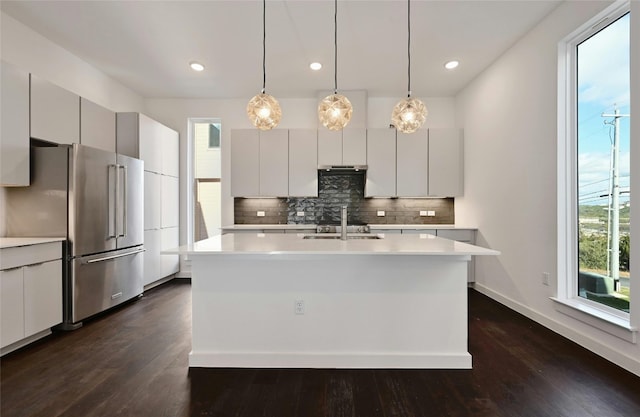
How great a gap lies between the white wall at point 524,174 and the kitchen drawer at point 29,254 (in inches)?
179

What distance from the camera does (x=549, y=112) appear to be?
298 cm

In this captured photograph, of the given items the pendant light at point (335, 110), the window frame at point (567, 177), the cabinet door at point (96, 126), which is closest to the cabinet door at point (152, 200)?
the cabinet door at point (96, 126)

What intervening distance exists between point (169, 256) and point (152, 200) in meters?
0.92

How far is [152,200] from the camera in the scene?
14.5 ft

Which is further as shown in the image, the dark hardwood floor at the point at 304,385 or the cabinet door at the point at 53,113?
the cabinet door at the point at 53,113

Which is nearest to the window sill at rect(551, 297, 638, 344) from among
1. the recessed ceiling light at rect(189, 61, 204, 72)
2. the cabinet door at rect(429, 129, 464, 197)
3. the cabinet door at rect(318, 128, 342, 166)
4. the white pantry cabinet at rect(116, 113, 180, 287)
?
the cabinet door at rect(429, 129, 464, 197)

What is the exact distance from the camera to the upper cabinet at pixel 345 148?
4730mm

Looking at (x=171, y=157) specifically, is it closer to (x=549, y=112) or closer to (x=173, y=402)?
(x=173, y=402)

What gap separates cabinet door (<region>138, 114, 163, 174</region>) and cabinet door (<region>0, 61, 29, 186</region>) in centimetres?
134

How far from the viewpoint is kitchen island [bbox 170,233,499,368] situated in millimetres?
2275

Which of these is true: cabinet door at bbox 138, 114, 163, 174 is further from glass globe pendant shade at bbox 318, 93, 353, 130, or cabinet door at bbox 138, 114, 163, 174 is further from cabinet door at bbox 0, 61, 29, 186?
glass globe pendant shade at bbox 318, 93, 353, 130

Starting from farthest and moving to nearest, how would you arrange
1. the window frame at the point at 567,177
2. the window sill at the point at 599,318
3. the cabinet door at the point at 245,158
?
the cabinet door at the point at 245,158
the window frame at the point at 567,177
the window sill at the point at 599,318

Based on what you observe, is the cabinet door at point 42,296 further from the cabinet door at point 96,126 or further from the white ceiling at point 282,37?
the white ceiling at point 282,37

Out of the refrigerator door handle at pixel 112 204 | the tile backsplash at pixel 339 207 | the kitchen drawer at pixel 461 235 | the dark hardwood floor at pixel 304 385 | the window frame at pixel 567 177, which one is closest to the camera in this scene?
the dark hardwood floor at pixel 304 385
